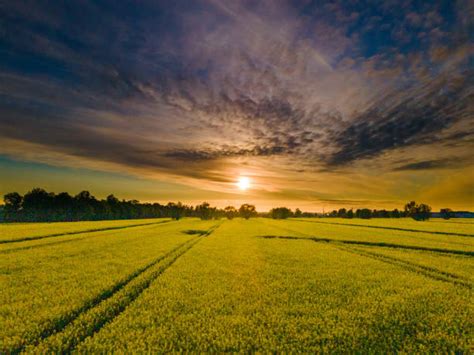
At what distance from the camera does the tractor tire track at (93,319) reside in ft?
23.5

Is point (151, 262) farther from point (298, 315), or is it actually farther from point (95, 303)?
point (298, 315)

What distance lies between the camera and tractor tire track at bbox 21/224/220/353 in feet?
23.5

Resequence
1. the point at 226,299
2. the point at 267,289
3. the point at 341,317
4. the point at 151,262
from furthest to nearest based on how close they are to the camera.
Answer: the point at 151,262, the point at 267,289, the point at 226,299, the point at 341,317

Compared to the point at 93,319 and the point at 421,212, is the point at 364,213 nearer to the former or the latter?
the point at 421,212

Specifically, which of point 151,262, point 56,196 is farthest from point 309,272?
point 56,196

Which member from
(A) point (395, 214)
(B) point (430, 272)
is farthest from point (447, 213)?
(B) point (430, 272)

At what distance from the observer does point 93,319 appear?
9016 millimetres

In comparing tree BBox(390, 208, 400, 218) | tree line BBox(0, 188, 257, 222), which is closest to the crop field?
tree line BBox(0, 188, 257, 222)

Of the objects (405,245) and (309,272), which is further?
(405,245)

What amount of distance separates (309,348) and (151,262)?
1573 cm

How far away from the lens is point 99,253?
24.1m

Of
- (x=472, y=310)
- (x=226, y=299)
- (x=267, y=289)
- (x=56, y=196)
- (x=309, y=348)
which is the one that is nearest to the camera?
(x=309, y=348)

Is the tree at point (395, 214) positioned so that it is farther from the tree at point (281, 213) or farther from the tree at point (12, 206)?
the tree at point (12, 206)

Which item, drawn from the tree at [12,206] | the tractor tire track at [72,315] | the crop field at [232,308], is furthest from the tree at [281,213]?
the tractor tire track at [72,315]
